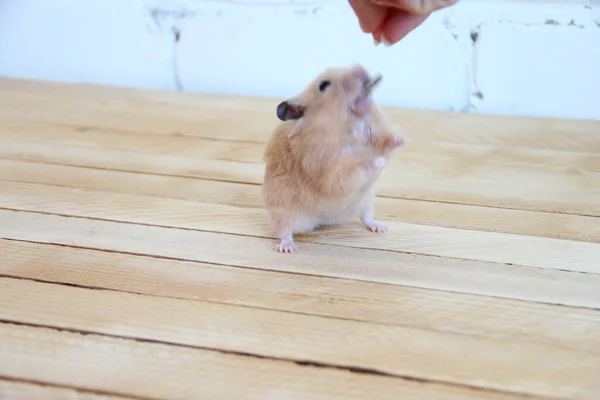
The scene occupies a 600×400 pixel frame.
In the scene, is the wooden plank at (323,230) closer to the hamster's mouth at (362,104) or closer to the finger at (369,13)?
the hamster's mouth at (362,104)

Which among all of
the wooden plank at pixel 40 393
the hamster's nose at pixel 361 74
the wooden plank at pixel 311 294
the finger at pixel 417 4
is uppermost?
the finger at pixel 417 4

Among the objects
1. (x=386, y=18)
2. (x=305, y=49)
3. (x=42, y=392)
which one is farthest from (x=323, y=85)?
(x=305, y=49)

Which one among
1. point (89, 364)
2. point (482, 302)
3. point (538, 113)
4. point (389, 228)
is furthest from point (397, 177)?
point (89, 364)

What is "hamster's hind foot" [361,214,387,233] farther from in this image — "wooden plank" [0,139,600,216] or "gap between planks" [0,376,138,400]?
"gap between planks" [0,376,138,400]

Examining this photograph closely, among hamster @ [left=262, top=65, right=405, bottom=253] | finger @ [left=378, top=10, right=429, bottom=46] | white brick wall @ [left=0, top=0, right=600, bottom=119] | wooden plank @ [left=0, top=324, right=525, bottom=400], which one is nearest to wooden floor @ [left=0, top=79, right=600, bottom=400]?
wooden plank @ [left=0, top=324, right=525, bottom=400]

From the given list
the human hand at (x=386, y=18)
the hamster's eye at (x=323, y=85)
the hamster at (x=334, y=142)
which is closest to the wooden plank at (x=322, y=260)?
the hamster at (x=334, y=142)

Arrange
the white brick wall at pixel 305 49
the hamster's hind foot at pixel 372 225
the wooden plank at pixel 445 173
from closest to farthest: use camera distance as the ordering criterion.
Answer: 1. the hamster's hind foot at pixel 372 225
2. the wooden plank at pixel 445 173
3. the white brick wall at pixel 305 49

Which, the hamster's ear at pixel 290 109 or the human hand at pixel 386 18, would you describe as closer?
the human hand at pixel 386 18

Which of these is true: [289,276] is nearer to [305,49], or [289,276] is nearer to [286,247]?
[286,247]
